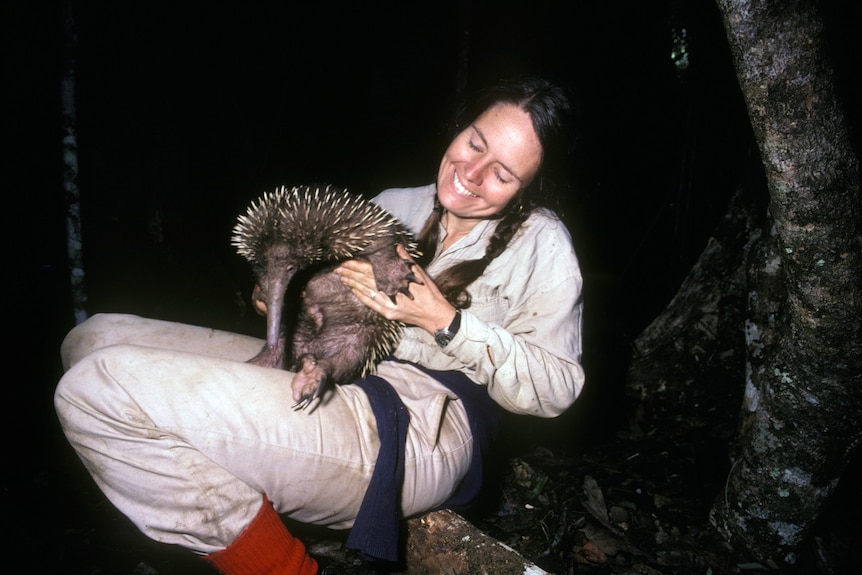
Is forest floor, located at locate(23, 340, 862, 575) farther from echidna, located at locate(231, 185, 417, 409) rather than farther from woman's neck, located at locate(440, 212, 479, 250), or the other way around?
woman's neck, located at locate(440, 212, 479, 250)

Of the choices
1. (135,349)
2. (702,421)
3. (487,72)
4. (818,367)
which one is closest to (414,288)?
(135,349)

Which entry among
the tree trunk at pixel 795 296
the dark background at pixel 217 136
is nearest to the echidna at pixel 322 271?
the dark background at pixel 217 136

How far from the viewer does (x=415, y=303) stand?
2098mm

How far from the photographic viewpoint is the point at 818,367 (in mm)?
2068

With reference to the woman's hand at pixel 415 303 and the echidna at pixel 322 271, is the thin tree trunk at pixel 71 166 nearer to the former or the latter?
the echidna at pixel 322 271

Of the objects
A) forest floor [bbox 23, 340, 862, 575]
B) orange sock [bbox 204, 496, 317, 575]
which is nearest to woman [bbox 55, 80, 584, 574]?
orange sock [bbox 204, 496, 317, 575]

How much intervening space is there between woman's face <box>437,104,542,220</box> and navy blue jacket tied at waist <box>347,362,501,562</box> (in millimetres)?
887

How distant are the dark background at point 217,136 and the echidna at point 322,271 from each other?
2.99 ft

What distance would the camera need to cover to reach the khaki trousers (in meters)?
1.60

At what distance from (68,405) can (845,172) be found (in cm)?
299

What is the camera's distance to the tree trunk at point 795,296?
168 centimetres

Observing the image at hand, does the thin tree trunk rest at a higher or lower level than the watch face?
higher

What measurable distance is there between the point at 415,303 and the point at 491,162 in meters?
0.77

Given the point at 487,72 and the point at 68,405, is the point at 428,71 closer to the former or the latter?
the point at 487,72
